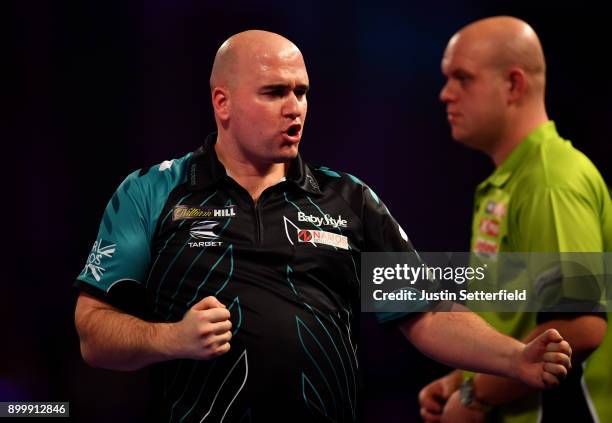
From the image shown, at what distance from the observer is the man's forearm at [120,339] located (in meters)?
2.24

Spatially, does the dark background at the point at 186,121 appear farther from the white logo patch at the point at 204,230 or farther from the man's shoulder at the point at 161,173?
the white logo patch at the point at 204,230

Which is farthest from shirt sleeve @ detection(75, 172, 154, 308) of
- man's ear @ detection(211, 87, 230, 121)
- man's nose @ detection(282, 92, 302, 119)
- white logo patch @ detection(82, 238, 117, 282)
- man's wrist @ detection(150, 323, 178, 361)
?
man's nose @ detection(282, 92, 302, 119)

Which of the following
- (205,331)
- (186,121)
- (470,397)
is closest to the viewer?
(205,331)

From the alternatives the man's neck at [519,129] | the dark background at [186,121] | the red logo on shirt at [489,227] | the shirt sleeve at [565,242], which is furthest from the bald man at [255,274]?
the dark background at [186,121]

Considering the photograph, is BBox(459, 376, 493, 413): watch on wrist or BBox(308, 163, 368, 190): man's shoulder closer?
BBox(308, 163, 368, 190): man's shoulder

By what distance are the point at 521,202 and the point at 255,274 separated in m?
0.95

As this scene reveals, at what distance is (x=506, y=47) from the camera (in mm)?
3227

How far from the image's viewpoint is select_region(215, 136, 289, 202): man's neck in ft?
8.55

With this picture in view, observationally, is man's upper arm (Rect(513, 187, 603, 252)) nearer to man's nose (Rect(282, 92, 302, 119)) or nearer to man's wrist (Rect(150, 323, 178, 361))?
man's nose (Rect(282, 92, 302, 119))

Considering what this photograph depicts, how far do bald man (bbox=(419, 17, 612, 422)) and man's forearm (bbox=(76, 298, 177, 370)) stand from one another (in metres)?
1.16

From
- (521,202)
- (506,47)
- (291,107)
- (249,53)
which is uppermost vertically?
(506,47)

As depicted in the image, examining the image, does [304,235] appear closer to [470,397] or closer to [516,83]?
[470,397]

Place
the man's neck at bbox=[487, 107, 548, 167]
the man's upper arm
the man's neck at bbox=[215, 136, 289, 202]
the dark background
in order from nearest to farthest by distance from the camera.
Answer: the man's neck at bbox=[215, 136, 289, 202]
the man's upper arm
the man's neck at bbox=[487, 107, 548, 167]
the dark background

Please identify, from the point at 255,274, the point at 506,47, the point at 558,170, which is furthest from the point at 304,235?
the point at 506,47
